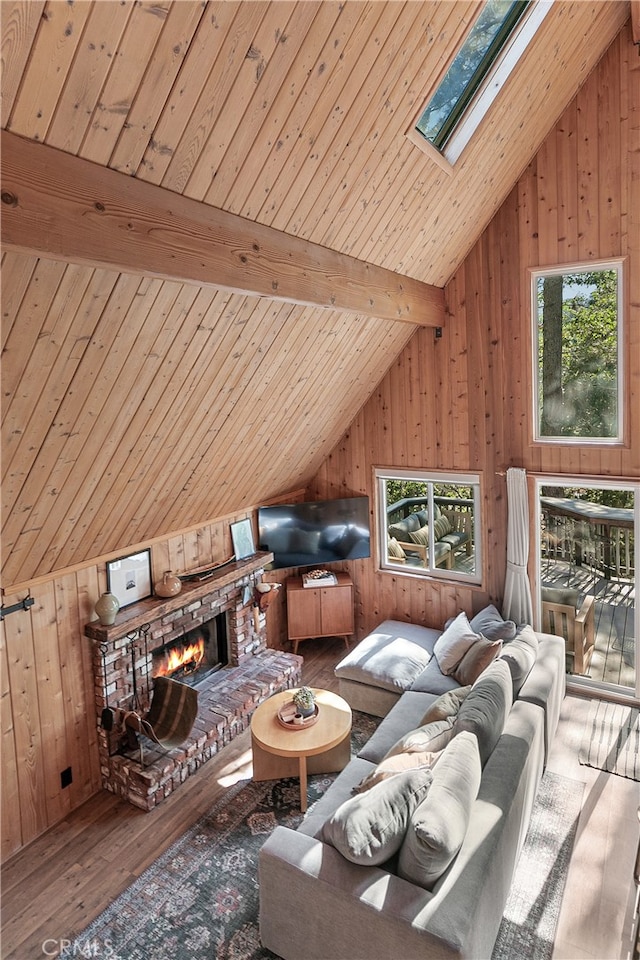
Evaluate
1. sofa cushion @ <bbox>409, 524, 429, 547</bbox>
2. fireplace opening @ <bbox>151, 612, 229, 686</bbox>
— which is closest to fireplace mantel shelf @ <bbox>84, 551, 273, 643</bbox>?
fireplace opening @ <bbox>151, 612, 229, 686</bbox>

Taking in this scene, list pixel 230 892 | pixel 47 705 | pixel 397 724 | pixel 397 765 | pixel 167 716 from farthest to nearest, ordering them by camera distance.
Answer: pixel 167 716, pixel 397 724, pixel 47 705, pixel 230 892, pixel 397 765

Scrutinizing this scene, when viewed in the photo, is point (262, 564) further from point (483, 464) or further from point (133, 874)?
point (133, 874)

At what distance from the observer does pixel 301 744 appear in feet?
13.2

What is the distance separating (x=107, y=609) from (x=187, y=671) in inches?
54.0

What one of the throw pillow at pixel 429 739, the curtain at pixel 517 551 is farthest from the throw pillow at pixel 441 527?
the throw pillow at pixel 429 739

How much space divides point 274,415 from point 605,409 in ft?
9.34

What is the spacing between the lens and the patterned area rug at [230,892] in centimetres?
306

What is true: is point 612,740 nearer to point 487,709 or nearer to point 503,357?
point 487,709

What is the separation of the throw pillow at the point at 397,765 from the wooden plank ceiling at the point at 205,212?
2.33 m

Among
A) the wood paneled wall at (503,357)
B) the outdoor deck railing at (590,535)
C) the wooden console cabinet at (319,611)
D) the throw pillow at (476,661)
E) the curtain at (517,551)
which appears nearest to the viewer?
the throw pillow at (476,661)

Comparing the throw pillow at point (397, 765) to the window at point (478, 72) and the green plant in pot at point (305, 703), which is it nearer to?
the green plant in pot at point (305, 703)

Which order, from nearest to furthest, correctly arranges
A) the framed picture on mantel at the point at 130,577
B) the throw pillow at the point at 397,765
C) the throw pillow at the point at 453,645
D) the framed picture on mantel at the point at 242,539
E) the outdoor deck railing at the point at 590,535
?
the throw pillow at the point at 397,765
the framed picture on mantel at the point at 130,577
the throw pillow at the point at 453,645
the outdoor deck railing at the point at 590,535
the framed picture on mantel at the point at 242,539

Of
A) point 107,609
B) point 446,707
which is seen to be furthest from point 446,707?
point 107,609

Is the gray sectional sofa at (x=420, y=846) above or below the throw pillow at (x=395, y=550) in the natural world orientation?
below
